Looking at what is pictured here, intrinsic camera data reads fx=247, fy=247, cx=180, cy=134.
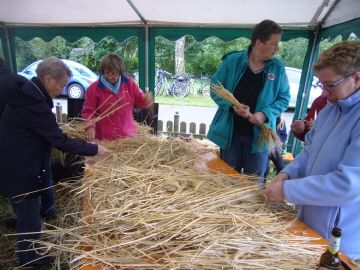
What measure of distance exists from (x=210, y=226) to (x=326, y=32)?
4302mm

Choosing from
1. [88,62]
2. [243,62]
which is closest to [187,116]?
[243,62]

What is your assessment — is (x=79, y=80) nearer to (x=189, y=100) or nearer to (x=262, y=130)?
(x=189, y=100)

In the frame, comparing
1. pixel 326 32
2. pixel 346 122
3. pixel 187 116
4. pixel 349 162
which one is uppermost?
pixel 326 32

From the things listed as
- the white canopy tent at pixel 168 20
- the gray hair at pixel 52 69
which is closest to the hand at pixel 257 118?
the gray hair at pixel 52 69

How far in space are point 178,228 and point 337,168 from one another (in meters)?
0.80

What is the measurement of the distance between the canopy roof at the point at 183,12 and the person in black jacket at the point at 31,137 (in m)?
2.39

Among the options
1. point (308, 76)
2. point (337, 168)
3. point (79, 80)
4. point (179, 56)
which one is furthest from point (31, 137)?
point (179, 56)

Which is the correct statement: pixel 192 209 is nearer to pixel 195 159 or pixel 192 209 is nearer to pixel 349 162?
pixel 349 162

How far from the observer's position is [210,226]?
1028 millimetres

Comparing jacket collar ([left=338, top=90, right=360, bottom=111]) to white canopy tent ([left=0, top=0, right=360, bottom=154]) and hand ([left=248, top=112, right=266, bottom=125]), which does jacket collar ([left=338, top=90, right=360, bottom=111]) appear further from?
white canopy tent ([left=0, top=0, right=360, bottom=154])

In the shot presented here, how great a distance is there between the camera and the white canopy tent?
3.60 m

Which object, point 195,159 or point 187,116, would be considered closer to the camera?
point 195,159

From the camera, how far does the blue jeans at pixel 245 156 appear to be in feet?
7.67

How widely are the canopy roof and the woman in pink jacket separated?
58.6 inches
